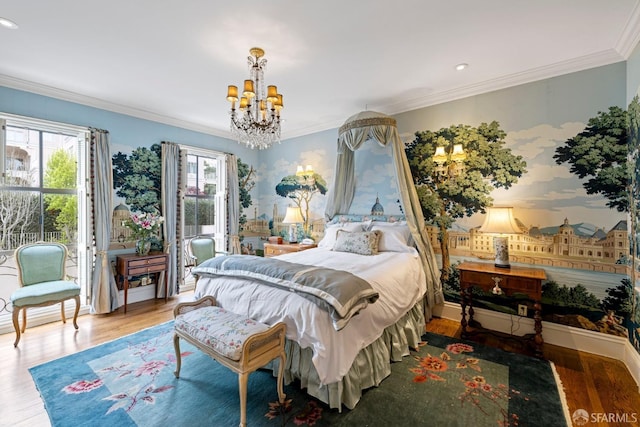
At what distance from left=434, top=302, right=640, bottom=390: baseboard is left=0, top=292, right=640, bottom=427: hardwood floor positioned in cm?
7

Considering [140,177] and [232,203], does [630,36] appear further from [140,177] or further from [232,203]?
[140,177]

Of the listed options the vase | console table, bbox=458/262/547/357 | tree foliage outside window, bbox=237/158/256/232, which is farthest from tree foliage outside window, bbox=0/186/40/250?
console table, bbox=458/262/547/357

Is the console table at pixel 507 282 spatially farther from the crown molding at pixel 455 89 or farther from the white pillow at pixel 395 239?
the crown molding at pixel 455 89

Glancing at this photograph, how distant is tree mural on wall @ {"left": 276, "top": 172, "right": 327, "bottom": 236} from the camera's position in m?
4.88

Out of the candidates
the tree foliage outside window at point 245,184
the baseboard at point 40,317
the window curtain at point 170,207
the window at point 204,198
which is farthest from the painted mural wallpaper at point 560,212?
the baseboard at point 40,317

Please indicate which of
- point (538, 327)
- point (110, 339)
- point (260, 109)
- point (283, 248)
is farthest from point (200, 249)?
point (538, 327)

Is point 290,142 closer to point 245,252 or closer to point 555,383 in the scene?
point 245,252

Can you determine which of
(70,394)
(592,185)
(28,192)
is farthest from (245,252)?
(592,185)

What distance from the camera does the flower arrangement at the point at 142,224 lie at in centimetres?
399

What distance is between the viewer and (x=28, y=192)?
11.2ft

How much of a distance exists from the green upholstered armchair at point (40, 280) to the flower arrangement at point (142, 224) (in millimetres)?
797

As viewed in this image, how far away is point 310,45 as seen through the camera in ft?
8.35

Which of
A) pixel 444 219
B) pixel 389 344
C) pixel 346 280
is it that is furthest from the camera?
pixel 444 219

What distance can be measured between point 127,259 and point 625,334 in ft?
18.5
